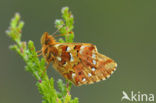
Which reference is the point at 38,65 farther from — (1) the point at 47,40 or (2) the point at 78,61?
(2) the point at 78,61

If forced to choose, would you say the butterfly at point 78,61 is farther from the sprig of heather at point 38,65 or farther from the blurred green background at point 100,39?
the blurred green background at point 100,39

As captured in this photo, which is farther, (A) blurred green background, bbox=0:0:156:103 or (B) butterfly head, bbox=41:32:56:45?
(A) blurred green background, bbox=0:0:156:103

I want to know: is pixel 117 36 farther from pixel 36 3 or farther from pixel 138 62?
pixel 36 3

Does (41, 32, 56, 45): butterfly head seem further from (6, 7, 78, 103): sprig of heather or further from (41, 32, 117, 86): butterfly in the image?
(6, 7, 78, 103): sprig of heather

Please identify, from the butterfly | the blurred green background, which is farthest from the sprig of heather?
the blurred green background

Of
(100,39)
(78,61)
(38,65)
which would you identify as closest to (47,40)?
(38,65)

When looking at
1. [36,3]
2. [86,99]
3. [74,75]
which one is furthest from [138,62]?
[74,75]
